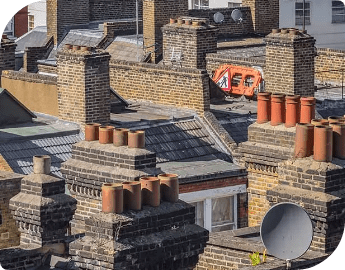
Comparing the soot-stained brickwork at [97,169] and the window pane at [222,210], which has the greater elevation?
the soot-stained brickwork at [97,169]

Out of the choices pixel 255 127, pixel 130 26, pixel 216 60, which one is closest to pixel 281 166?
pixel 255 127

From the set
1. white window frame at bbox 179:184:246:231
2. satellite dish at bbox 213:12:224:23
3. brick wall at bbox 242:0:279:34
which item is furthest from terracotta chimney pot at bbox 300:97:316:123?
brick wall at bbox 242:0:279:34

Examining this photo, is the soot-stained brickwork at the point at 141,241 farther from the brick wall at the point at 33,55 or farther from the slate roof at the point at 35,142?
the brick wall at the point at 33,55

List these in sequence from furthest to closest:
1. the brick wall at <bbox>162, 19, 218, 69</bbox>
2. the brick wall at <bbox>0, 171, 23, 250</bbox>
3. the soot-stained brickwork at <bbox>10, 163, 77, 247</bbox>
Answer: the brick wall at <bbox>162, 19, 218, 69</bbox>, the brick wall at <bbox>0, 171, 23, 250</bbox>, the soot-stained brickwork at <bbox>10, 163, 77, 247</bbox>

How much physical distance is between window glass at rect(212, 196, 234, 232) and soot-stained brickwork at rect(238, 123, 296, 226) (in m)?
2.44

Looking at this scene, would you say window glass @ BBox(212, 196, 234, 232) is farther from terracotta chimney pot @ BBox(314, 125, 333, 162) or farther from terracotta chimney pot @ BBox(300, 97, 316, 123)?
terracotta chimney pot @ BBox(314, 125, 333, 162)

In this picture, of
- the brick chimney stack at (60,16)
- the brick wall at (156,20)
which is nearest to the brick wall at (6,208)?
the brick wall at (156,20)

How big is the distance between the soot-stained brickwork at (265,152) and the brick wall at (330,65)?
17.4 meters

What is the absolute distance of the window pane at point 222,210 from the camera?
118ft

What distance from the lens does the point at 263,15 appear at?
60531 millimetres

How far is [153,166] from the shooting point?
27.4 meters

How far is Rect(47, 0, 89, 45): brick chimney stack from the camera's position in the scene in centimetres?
5934

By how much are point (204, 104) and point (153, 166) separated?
1318 cm

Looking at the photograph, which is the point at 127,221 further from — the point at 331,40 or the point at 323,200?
the point at 331,40
